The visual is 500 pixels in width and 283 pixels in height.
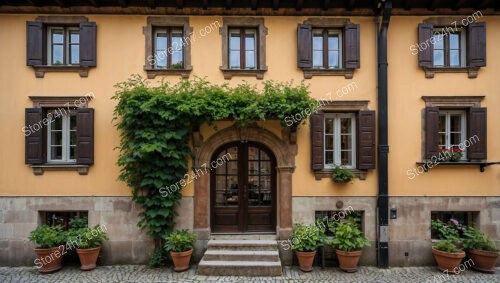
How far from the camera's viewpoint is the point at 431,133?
8078 mm

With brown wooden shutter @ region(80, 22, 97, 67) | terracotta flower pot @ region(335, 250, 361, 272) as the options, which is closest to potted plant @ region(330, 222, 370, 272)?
terracotta flower pot @ region(335, 250, 361, 272)

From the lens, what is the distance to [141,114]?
7551 mm

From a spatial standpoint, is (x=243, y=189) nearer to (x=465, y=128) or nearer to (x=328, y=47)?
(x=328, y=47)

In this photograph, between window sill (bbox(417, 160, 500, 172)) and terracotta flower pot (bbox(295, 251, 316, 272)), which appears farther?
window sill (bbox(417, 160, 500, 172))

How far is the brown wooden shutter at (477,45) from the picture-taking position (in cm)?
811

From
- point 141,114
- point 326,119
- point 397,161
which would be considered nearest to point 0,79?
point 141,114

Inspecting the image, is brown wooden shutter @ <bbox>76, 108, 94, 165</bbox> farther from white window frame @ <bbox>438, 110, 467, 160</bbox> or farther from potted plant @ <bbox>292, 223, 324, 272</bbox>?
white window frame @ <bbox>438, 110, 467, 160</bbox>

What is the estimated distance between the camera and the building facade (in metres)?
8.02

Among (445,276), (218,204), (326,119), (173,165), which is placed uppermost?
(326,119)

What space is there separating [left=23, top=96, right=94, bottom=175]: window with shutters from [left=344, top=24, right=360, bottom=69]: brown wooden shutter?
701cm

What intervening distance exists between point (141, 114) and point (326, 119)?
4933 millimetres

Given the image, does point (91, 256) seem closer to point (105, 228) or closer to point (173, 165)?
point (105, 228)

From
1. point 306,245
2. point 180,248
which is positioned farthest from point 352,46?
point 180,248

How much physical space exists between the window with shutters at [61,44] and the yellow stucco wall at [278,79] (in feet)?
0.64
